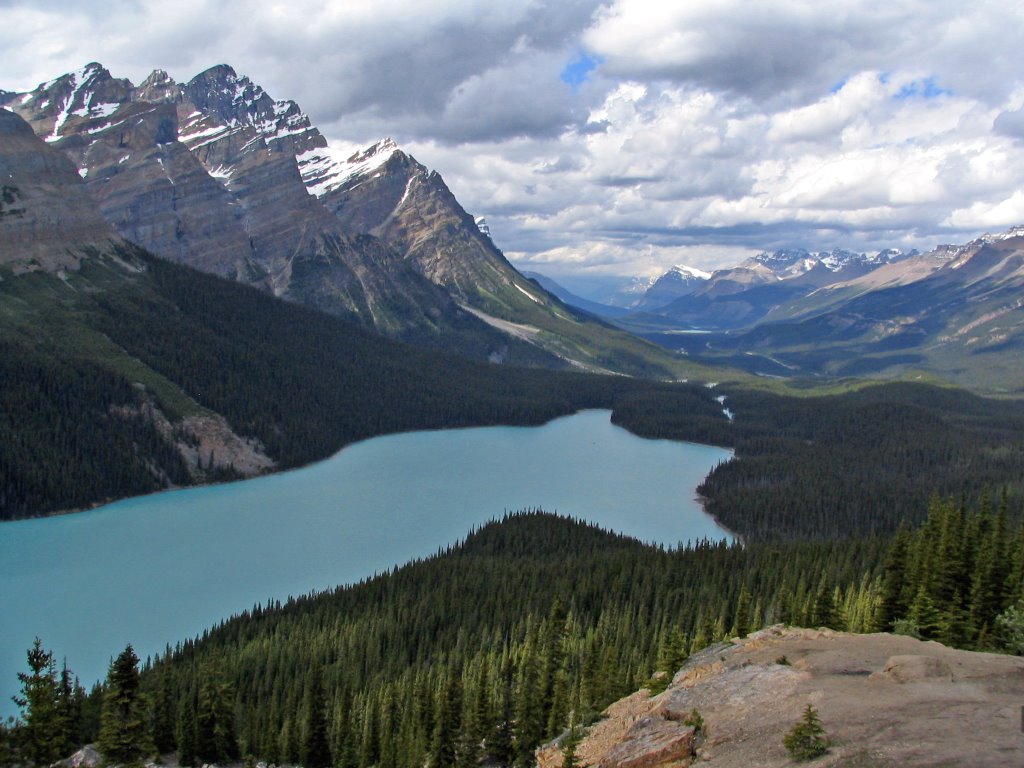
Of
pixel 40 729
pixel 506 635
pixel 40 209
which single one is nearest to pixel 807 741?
pixel 40 729

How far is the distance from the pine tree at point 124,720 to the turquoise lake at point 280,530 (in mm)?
28161

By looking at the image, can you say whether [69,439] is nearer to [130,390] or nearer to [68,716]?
[130,390]

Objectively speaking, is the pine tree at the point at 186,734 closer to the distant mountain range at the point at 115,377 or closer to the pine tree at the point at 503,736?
the pine tree at the point at 503,736

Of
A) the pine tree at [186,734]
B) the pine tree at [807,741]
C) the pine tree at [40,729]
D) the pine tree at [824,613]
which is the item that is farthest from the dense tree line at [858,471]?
the pine tree at [40,729]

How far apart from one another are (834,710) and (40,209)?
17996cm

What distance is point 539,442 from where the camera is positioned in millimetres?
188000

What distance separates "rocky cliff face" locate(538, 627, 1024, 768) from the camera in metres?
24.1

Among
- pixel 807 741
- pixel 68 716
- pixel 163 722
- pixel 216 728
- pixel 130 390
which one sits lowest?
pixel 163 722

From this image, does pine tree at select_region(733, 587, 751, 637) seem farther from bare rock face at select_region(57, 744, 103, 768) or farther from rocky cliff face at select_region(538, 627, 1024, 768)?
bare rock face at select_region(57, 744, 103, 768)

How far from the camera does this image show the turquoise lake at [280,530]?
76.1 metres

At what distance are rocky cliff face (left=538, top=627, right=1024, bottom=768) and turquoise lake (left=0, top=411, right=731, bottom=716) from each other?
46680 mm

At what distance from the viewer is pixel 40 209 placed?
17275cm

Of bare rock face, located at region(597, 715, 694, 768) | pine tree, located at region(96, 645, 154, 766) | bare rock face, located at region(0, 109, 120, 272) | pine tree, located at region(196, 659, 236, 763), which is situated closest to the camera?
bare rock face, located at region(597, 715, 694, 768)

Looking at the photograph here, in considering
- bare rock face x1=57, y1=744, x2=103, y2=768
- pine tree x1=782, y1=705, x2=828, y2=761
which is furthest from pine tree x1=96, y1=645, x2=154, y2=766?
pine tree x1=782, y1=705, x2=828, y2=761
